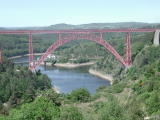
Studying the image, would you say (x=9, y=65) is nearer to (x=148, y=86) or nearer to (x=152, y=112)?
(x=148, y=86)

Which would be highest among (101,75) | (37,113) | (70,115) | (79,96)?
(70,115)

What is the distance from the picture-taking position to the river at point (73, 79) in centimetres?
4153

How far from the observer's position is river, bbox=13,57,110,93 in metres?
41.5

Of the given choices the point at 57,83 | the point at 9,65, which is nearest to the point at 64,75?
the point at 57,83

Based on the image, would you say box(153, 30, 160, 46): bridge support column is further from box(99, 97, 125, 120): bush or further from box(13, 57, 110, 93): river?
box(99, 97, 125, 120): bush

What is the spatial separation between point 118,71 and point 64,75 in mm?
8809

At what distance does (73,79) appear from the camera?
47.5 m

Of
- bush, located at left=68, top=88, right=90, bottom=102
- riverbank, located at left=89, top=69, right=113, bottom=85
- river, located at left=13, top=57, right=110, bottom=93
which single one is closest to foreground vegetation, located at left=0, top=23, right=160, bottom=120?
bush, located at left=68, top=88, right=90, bottom=102

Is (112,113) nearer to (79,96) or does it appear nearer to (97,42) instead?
(79,96)

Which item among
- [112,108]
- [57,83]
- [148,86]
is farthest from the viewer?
[57,83]

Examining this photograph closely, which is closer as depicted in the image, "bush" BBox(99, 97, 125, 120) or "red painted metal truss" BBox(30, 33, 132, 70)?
"bush" BBox(99, 97, 125, 120)

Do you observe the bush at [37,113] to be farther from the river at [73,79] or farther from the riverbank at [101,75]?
the riverbank at [101,75]

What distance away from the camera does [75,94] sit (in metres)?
26.0

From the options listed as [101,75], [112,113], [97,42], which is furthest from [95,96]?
[101,75]
